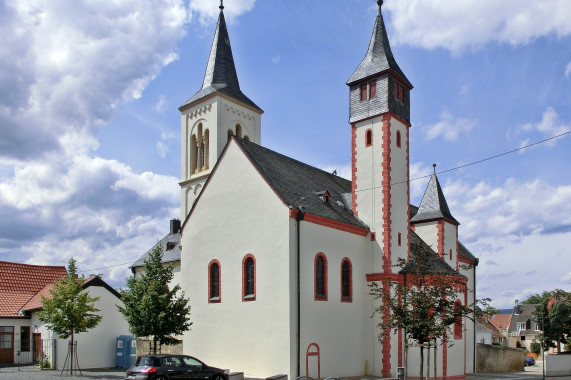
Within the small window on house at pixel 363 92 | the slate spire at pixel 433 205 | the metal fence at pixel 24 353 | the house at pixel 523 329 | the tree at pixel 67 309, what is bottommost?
the house at pixel 523 329

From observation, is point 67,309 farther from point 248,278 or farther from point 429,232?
point 429,232

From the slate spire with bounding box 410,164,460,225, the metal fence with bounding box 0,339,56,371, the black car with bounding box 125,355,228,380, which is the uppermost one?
the slate spire with bounding box 410,164,460,225

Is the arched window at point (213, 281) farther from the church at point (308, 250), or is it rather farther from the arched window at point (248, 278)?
the arched window at point (248, 278)

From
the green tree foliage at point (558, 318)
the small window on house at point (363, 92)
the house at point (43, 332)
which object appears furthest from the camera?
the green tree foliage at point (558, 318)

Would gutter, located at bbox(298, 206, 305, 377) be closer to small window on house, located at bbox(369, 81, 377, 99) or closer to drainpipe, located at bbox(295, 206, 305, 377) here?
drainpipe, located at bbox(295, 206, 305, 377)

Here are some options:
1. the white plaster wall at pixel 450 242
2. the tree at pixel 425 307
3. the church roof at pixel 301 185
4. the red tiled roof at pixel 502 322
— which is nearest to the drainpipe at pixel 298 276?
the church roof at pixel 301 185

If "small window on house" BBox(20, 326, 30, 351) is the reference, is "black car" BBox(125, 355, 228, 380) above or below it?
above

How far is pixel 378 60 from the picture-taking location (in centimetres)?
3102

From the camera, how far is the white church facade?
24.2m

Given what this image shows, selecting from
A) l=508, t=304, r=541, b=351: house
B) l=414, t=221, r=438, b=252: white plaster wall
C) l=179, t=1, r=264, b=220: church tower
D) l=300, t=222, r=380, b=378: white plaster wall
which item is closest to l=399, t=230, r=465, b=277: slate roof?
l=414, t=221, r=438, b=252: white plaster wall

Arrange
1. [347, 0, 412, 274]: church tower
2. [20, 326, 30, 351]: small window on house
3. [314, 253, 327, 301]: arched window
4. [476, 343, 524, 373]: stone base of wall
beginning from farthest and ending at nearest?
[476, 343, 524, 373]: stone base of wall
[20, 326, 30, 351]: small window on house
[347, 0, 412, 274]: church tower
[314, 253, 327, 301]: arched window

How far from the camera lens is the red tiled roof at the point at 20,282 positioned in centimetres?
3603

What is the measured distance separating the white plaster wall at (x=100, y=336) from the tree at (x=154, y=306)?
29.5ft

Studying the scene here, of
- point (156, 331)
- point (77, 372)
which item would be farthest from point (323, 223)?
point (77, 372)
